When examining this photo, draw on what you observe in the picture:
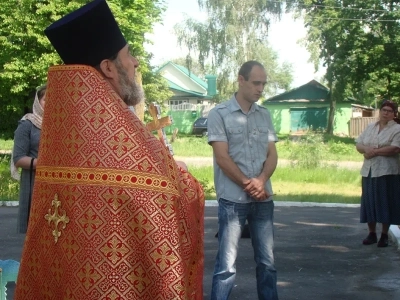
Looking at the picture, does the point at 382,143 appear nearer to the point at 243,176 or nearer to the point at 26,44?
the point at 243,176

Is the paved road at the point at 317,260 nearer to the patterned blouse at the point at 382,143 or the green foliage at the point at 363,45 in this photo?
the patterned blouse at the point at 382,143

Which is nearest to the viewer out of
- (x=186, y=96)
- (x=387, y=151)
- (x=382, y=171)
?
(x=387, y=151)

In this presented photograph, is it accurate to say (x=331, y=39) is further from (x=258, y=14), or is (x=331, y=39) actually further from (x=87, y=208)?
(x=87, y=208)

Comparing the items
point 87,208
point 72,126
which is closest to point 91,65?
point 72,126

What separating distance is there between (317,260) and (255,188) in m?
3.55

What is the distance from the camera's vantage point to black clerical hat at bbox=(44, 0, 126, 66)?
2949 mm

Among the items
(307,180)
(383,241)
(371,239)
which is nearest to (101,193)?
(383,241)

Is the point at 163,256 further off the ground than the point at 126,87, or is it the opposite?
the point at 126,87

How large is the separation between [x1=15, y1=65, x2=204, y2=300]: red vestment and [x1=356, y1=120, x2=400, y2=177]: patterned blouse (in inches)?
266

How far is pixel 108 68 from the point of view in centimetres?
303

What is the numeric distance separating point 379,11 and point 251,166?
43.9 meters

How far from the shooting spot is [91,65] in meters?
3.02

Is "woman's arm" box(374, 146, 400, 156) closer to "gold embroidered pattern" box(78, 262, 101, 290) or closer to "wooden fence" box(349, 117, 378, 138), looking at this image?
"gold embroidered pattern" box(78, 262, 101, 290)

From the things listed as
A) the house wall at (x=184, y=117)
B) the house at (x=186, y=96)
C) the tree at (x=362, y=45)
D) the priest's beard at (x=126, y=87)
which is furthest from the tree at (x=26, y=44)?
the house wall at (x=184, y=117)
